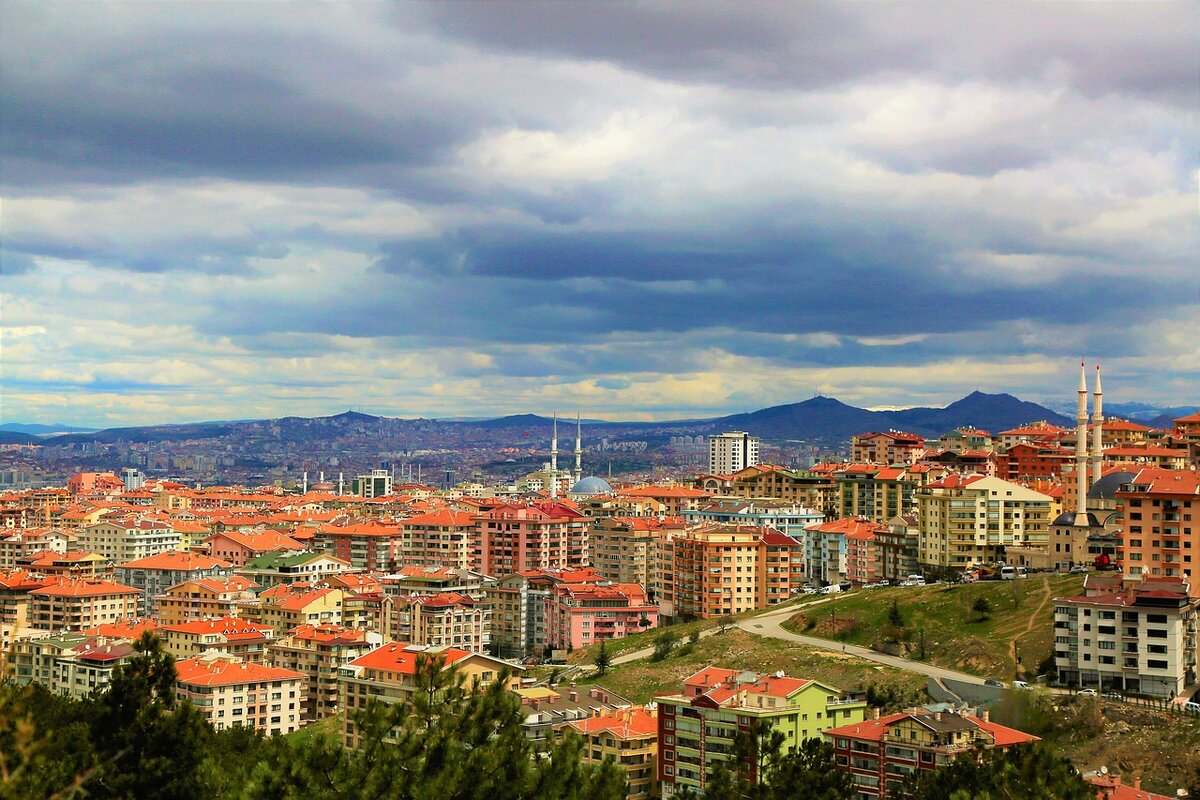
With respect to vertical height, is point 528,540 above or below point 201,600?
above

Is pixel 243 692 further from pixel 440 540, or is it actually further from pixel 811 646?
pixel 440 540

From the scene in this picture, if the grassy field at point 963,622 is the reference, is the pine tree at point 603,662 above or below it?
below

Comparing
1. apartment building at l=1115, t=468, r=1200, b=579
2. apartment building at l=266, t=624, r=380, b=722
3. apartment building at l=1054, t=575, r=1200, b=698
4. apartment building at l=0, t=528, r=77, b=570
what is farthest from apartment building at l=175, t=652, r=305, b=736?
apartment building at l=0, t=528, r=77, b=570

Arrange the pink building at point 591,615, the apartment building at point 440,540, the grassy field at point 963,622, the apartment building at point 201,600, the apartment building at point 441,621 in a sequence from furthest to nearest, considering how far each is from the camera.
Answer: the apartment building at point 440,540 < the apartment building at point 201,600 < the pink building at point 591,615 < the apartment building at point 441,621 < the grassy field at point 963,622

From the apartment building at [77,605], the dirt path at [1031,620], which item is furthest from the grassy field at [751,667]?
the apartment building at [77,605]

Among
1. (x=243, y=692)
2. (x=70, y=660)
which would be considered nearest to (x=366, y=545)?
(x=70, y=660)

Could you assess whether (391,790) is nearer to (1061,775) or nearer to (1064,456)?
(1061,775)

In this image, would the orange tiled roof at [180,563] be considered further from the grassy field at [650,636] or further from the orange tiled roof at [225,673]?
the grassy field at [650,636]
